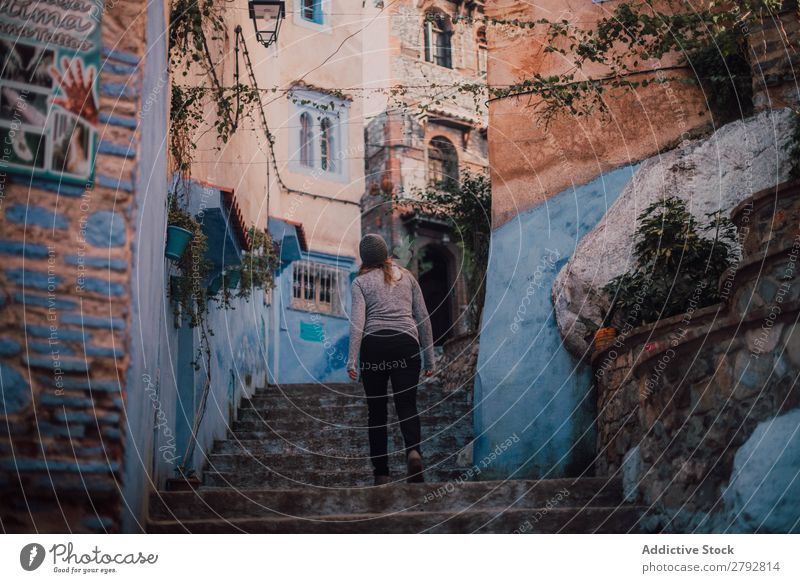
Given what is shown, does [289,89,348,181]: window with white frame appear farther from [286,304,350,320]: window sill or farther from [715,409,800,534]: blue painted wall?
[715,409,800,534]: blue painted wall

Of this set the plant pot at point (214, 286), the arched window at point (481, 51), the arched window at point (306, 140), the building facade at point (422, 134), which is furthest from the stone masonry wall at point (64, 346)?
the arched window at point (481, 51)

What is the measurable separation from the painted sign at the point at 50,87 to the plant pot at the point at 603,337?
2.87 meters

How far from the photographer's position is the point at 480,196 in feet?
34.4

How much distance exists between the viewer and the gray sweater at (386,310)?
5234 mm

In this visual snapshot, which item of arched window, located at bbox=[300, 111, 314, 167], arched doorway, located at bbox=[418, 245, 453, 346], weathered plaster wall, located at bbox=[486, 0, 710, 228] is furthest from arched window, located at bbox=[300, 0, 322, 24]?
weathered plaster wall, located at bbox=[486, 0, 710, 228]

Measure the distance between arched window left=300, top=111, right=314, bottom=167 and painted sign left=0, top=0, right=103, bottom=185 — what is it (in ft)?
33.4

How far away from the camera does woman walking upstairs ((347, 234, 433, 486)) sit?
16.8ft

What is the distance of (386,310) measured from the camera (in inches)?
207

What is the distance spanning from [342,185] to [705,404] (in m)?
12.2

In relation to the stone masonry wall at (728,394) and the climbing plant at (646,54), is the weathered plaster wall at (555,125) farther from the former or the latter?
the stone masonry wall at (728,394)
